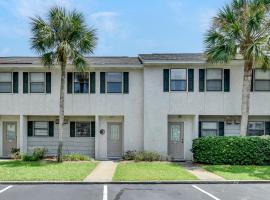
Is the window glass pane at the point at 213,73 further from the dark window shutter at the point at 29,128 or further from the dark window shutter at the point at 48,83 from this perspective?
the dark window shutter at the point at 29,128

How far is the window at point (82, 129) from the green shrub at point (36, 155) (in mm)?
2550

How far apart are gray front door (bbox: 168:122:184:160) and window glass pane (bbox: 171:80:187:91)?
2.25 metres

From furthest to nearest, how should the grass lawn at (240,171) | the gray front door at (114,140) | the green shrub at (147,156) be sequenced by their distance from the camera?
the gray front door at (114,140) < the green shrub at (147,156) < the grass lawn at (240,171)

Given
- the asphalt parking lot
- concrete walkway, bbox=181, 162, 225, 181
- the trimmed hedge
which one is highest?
the trimmed hedge

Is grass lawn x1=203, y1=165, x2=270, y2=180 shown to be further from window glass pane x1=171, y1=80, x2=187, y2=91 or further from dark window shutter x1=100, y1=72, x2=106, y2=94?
dark window shutter x1=100, y1=72, x2=106, y2=94

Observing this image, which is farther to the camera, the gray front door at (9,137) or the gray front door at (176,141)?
the gray front door at (9,137)

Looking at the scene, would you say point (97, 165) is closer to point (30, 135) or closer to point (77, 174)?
point (77, 174)

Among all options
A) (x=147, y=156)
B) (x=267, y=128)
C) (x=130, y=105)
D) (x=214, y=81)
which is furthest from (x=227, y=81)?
(x=147, y=156)

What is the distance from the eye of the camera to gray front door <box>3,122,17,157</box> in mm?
24734

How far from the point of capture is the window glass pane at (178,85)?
23.0m

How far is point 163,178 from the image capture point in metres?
15.5

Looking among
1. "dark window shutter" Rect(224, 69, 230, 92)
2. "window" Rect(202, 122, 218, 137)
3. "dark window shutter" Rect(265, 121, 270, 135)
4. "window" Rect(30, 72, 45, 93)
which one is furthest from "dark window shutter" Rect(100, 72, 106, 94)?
"dark window shutter" Rect(265, 121, 270, 135)

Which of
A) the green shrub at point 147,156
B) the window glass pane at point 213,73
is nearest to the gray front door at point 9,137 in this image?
the green shrub at point 147,156

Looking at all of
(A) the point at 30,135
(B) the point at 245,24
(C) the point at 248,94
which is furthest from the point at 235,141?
(A) the point at 30,135
